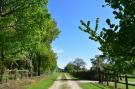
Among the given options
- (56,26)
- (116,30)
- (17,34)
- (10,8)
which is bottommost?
(116,30)

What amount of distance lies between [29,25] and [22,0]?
2083 mm

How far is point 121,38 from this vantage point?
26.1 feet

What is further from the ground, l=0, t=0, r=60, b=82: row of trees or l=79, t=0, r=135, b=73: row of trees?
l=0, t=0, r=60, b=82: row of trees

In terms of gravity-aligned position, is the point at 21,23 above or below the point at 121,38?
above

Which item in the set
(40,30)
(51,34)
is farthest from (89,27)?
(51,34)

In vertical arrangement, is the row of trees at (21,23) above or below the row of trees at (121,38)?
above

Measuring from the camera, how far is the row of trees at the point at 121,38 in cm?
772

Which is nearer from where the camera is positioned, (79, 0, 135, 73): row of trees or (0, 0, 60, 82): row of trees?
(79, 0, 135, 73): row of trees

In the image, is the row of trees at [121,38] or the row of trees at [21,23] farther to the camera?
the row of trees at [21,23]

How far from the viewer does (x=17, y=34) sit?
29688mm

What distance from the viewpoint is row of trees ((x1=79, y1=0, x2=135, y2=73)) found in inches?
304

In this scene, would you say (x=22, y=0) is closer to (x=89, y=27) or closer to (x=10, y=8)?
(x=10, y=8)

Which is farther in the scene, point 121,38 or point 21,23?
point 21,23

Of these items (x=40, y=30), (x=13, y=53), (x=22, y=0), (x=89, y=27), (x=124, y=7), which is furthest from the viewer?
(x=13, y=53)
